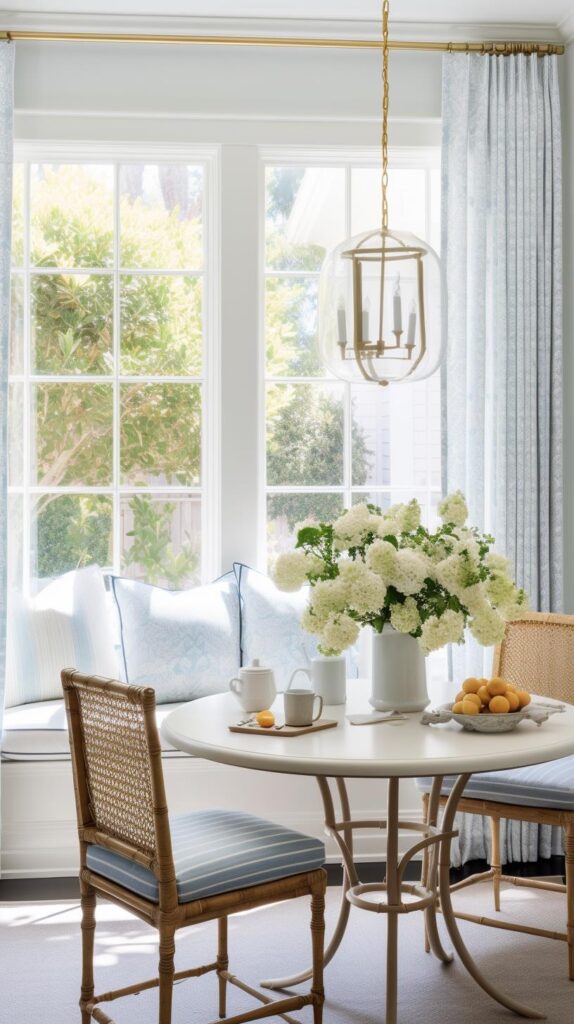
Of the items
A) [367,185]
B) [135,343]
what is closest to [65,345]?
[135,343]

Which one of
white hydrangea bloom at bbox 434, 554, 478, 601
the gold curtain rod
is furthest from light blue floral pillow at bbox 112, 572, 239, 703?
the gold curtain rod

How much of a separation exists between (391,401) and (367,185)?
2.75 feet

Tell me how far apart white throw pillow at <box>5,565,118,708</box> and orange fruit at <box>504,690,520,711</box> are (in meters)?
1.80

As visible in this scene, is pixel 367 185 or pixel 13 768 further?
pixel 367 185

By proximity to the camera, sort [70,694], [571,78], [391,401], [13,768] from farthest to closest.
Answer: [391,401]
[571,78]
[13,768]
[70,694]

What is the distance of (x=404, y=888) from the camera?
9.00 feet

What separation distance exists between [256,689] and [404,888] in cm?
69

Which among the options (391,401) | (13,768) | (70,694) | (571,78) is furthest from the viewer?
(391,401)

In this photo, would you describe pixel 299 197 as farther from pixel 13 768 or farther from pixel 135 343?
pixel 13 768

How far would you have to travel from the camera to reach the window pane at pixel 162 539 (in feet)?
13.3

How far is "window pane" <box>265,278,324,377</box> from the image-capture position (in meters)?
4.11

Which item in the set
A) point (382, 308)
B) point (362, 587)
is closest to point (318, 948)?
point (362, 587)

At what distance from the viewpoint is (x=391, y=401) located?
4.18 metres

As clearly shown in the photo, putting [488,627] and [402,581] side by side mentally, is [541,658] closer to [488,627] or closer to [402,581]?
[488,627]
